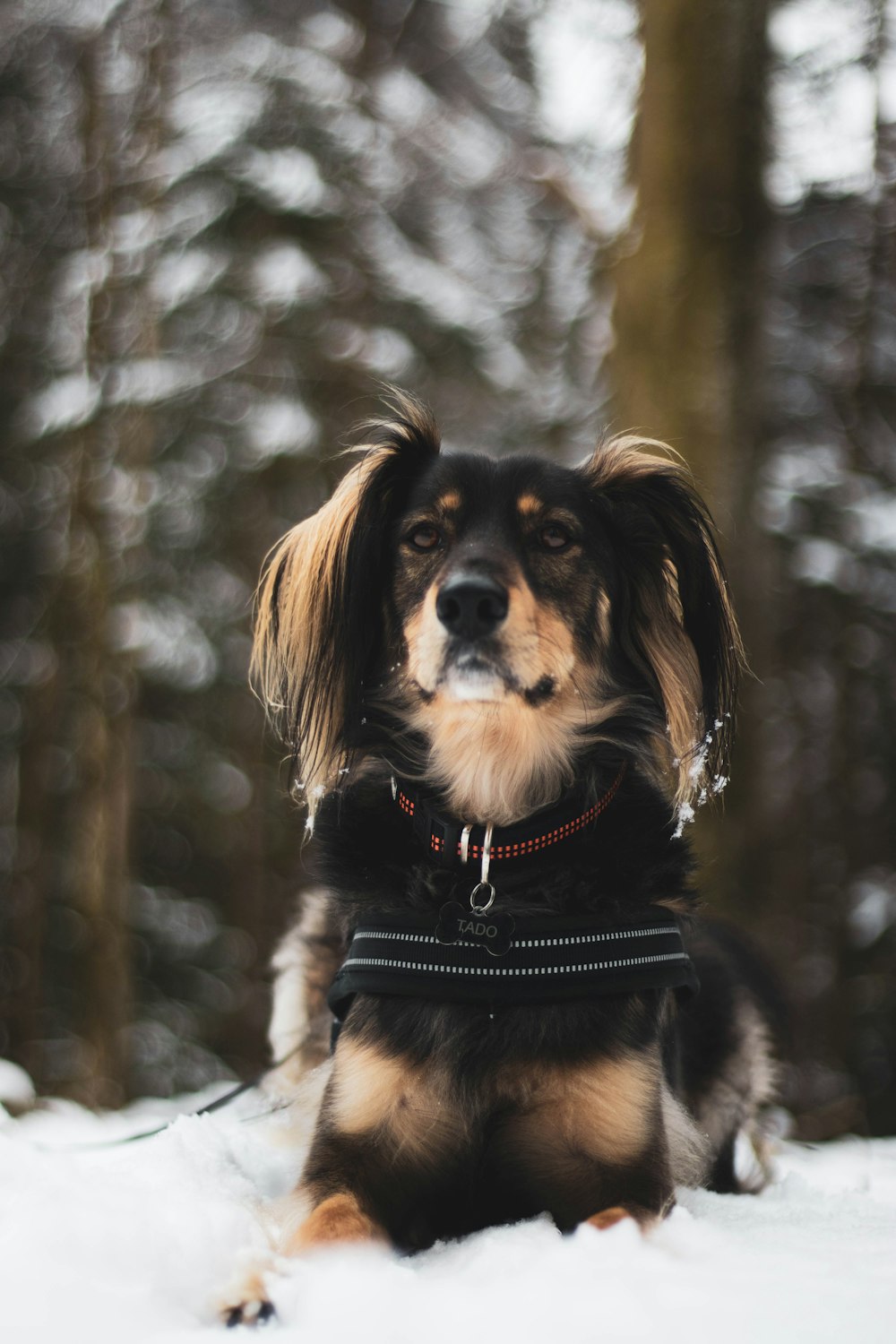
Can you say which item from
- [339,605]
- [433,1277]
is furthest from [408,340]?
[433,1277]

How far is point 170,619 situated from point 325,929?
809 centimetres

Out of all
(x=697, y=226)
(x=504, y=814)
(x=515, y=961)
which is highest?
(x=697, y=226)

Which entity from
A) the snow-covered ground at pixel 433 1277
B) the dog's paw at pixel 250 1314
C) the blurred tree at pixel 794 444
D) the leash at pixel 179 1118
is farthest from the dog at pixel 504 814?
the blurred tree at pixel 794 444

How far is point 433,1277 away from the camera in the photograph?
208cm

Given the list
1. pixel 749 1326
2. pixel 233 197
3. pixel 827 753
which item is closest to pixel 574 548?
pixel 749 1326

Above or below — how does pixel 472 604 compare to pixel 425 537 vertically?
below

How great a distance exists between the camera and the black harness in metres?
2.48

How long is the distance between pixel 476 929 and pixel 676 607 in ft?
3.59

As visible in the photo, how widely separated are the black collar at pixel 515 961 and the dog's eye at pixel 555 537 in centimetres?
98

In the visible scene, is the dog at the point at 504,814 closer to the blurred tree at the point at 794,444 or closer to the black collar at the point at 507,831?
the black collar at the point at 507,831

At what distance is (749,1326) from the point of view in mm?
1729

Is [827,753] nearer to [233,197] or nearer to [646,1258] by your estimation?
[233,197]

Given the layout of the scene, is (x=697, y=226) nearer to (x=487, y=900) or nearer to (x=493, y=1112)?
(x=487, y=900)

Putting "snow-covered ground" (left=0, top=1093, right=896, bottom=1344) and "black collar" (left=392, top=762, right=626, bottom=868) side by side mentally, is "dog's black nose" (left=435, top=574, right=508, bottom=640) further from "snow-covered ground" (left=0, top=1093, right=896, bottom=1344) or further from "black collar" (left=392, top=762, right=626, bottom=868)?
"snow-covered ground" (left=0, top=1093, right=896, bottom=1344)
